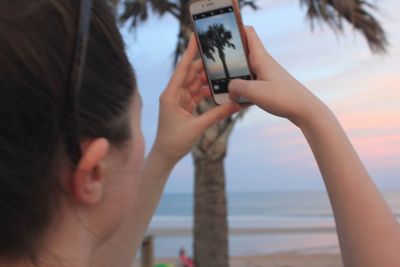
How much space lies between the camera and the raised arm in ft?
3.20

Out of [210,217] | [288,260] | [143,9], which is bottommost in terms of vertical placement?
[288,260]

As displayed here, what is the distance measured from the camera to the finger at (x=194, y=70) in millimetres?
1454

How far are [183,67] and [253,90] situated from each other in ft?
1.19

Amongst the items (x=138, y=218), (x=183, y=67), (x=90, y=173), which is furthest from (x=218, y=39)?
(x=90, y=173)

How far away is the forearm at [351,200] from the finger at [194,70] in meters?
0.45

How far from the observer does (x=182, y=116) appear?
1353 mm

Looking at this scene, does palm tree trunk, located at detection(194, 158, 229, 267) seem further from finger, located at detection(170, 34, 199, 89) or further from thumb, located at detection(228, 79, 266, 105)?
thumb, located at detection(228, 79, 266, 105)

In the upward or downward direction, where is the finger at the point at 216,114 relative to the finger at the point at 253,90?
downward

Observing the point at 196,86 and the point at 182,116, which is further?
the point at 196,86

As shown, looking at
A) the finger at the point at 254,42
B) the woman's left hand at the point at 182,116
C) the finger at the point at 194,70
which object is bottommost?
the woman's left hand at the point at 182,116

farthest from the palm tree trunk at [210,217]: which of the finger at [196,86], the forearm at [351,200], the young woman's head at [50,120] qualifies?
the young woman's head at [50,120]

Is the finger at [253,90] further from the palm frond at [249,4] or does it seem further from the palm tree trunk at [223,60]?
the palm frond at [249,4]

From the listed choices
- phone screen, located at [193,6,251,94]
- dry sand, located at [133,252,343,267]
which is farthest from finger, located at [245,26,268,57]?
dry sand, located at [133,252,343,267]

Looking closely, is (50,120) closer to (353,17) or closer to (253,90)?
(253,90)
